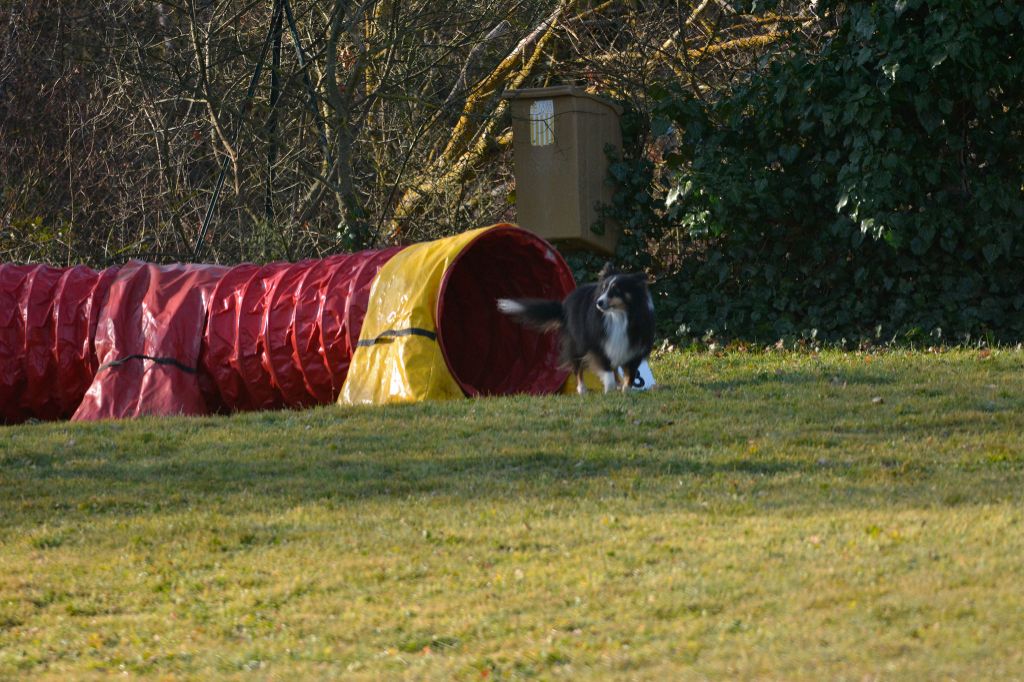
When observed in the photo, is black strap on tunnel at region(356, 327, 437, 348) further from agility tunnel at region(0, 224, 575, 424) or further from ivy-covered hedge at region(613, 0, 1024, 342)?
ivy-covered hedge at region(613, 0, 1024, 342)

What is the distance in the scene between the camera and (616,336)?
33.3 ft

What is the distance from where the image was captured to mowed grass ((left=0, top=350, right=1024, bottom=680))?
15.2ft

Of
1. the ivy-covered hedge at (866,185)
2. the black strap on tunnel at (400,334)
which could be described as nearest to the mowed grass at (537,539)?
the black strap on tunnel at (400,334)

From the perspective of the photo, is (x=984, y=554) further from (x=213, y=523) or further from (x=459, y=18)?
(x=459, y=18)

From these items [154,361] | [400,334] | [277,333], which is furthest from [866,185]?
[154,361]

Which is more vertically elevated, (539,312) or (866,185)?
(866,185)

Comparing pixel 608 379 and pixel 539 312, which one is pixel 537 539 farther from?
pixel 539 312

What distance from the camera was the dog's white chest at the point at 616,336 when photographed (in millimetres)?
10148

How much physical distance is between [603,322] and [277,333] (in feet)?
9.36

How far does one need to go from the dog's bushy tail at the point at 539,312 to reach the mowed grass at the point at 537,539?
116 centimetres

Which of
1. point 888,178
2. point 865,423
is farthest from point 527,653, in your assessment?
point 888,178

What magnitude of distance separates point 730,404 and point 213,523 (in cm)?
382

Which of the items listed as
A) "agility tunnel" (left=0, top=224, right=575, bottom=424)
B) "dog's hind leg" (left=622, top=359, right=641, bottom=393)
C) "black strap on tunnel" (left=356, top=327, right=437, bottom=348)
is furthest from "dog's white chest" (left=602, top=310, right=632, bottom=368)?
"black strap on tunnel" (left=356, top=327, right=437, bottom=348)

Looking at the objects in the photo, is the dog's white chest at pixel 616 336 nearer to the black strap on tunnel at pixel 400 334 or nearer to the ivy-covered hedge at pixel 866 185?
the black strap on tunnel at pixel 400 334
